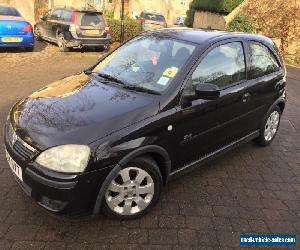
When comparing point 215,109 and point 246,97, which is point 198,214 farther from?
point 246,97

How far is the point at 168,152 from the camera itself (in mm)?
3850

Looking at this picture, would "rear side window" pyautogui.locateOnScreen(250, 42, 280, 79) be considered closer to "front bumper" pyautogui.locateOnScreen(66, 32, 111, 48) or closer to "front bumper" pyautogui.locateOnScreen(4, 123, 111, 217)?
"front bumper" pyautogui.locateOnScreen(4, 123, 111, 217)

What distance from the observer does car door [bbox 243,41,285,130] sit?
4945 millimetres

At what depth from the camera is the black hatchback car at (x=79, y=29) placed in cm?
1291

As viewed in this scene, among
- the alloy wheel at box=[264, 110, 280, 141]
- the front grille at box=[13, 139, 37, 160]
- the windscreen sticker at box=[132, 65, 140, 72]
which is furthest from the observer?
the alloy wheel at box=[264, 110, 280, 141]

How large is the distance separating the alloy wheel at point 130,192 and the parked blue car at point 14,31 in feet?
31.0

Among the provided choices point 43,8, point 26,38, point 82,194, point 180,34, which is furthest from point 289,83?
point 43,8

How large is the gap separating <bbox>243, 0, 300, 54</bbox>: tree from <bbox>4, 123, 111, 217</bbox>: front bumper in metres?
14.5

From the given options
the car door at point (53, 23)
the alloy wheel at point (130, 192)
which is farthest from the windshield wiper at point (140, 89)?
the car door at point (53, 23)

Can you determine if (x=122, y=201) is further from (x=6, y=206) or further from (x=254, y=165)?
(x=254, y=165)

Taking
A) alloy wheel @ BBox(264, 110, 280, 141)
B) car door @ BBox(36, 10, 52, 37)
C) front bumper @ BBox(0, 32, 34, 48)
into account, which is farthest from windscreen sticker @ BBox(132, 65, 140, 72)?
Answer: car door @ BBox(36, 10, 52, 37)

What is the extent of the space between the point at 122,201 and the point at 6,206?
1.28m

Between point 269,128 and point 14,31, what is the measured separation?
8.97m

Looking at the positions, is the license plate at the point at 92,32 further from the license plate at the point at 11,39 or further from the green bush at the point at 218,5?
the green bush at the point at 218,5
